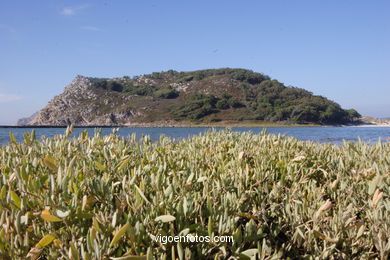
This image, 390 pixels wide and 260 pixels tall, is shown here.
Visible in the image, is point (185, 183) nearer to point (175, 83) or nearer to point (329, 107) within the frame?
point (329, 107)

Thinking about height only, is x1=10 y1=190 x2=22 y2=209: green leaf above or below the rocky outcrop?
below

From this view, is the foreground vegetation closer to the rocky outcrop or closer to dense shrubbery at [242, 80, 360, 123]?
dense shrubbery at [242, 80, 360, 123]

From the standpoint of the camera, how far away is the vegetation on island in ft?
331

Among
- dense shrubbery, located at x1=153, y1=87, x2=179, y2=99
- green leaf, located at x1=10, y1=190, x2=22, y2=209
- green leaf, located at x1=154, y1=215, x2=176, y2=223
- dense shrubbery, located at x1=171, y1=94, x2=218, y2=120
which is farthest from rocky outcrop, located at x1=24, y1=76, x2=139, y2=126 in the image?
green leaf, located at x1=154, y1=215, x2=176, y2=223

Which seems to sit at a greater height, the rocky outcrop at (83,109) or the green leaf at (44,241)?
the rocky outcrop at (83,109)

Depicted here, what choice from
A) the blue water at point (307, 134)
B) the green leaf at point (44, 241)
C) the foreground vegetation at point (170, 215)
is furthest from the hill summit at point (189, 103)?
the green leaf at point (44, 241)

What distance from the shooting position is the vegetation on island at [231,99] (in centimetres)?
10081

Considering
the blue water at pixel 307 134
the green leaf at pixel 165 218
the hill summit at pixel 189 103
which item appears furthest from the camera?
the hill summit at pixel 189 103

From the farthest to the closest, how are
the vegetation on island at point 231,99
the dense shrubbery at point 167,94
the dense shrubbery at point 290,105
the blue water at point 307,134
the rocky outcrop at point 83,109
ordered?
1. the dense shrubbery at point 167,94
2. the rocky outcrop at point 83,109
3. the vegetation on island at point 231,99
4. the dense shrubbery at point 290,105
5. the blue water at point 307,134

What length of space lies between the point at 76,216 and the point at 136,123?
10700 centimetres

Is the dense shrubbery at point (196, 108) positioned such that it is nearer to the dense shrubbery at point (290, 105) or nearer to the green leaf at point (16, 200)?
the dense shrubbery at point (290, 105)

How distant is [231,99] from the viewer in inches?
4535

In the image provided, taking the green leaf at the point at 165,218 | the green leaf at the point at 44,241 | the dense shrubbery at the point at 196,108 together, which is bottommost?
the green leaf at the point at 44,241

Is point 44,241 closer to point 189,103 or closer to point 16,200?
point 16,200
